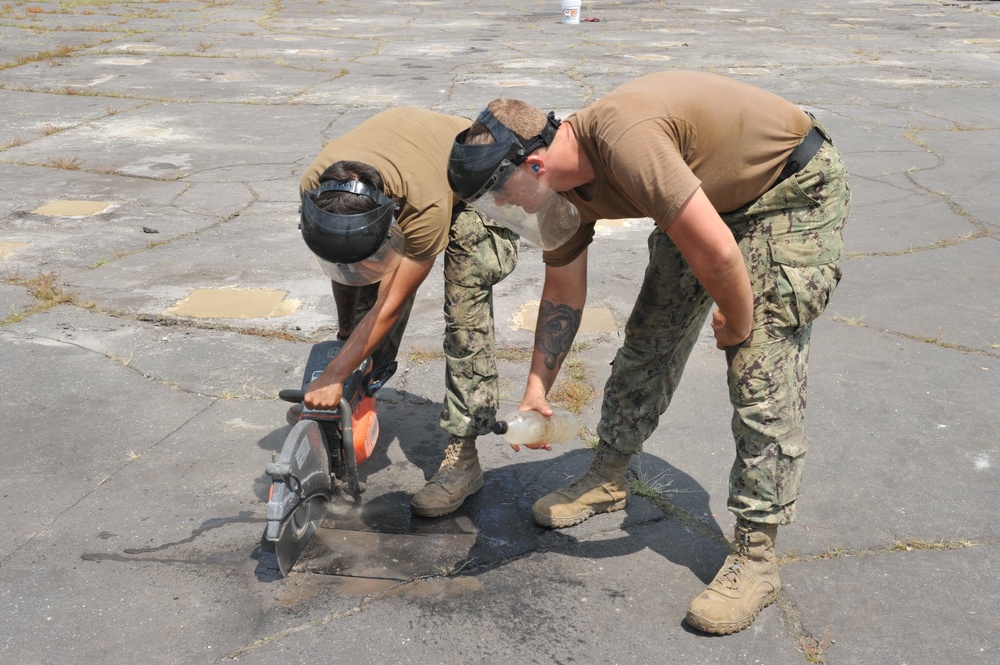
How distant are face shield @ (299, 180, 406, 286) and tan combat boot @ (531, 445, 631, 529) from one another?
42.5 inches

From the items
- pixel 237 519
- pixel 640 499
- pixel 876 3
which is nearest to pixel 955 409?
pixel 640 499

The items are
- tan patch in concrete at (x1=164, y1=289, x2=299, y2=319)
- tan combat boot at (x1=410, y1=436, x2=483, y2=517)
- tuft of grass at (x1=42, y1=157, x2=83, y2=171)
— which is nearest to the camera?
tan combat boot at (x1=410, y1=436, x2=483, y2=517)

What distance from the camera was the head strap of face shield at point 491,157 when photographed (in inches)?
96.8

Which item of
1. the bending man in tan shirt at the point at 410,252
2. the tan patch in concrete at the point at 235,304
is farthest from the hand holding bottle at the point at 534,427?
the tan patch in concrete at the point at 235,304

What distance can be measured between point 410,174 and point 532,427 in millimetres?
943

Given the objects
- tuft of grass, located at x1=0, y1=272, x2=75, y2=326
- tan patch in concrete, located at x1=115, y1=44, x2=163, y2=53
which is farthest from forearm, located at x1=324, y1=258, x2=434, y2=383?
tan patch in concrete, located at x1=115, y1=44, x2=163, y2=53

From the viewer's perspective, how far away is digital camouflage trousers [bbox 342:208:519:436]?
3340 mm

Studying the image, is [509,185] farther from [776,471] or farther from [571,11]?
[571,11]

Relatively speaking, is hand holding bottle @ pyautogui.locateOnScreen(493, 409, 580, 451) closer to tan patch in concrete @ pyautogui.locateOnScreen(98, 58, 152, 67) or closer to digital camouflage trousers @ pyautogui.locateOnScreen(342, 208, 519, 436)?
digital camouflage trousers @ pyautogui.locateOnScreen(342, 208, 519, 436)

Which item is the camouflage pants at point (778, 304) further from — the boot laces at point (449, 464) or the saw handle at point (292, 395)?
the saw handle at point (292, 395)

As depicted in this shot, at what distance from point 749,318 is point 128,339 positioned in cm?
341

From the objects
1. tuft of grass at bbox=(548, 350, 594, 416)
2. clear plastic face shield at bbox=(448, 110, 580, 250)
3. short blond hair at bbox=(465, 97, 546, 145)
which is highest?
short blond hair at bbox=(465, 97, 546, 145)

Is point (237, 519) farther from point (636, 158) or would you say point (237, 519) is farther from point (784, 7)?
point (784, 7)

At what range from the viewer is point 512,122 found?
248 centimetres
